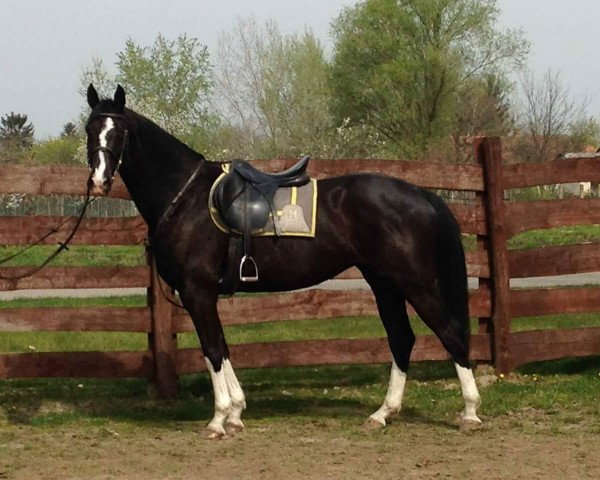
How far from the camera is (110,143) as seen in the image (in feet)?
21.7

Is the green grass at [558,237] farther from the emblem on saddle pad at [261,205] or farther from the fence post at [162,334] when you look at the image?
the emblem on saddle pad at [261,205]

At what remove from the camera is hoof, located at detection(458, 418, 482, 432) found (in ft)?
22.0

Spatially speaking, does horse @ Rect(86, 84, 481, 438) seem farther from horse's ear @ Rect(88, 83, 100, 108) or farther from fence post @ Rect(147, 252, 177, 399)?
fence post @ Rect(147, 252, 177, 399)

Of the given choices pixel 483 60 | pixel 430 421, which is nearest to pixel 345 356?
pixel 430 421

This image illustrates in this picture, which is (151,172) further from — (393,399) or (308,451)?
(393,399)

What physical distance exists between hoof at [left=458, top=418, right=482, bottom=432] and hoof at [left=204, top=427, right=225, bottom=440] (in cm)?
169

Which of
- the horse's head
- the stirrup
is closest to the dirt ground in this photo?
the stirrup

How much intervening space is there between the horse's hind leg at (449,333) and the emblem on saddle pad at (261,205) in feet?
3.02

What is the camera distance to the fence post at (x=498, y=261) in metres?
8.38

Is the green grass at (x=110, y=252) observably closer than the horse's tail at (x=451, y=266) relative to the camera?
No

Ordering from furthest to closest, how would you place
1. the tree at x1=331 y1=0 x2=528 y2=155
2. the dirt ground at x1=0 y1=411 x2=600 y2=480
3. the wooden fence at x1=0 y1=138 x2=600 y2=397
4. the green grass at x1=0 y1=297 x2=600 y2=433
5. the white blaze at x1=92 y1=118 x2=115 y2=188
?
1. the tree at x1=331 y1=0 x2=528 y2=155
2. the wooden fence at x1=0 y1=138 x2=600 y2=397
3. the green grass at x1=0 y1=297 x2=600 y2=433
4. the white blaze at x1=92 y1=118 x2=115 y2=188
5. the dirt ground at x1=0 y1=411 x2=600 y2=480

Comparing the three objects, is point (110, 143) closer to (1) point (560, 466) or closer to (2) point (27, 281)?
(2) point (27, 281)

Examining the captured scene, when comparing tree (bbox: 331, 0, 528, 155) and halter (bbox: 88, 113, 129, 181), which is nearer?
halter (bbox: 88, 113, 129, 181)

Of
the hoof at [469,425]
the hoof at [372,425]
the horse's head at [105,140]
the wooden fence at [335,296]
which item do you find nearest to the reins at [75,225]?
the horse's head at [105,140]
